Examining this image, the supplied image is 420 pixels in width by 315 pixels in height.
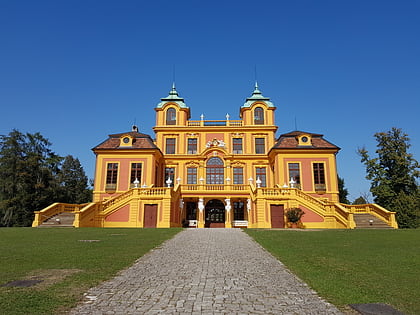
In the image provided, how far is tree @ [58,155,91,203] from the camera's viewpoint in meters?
55.6

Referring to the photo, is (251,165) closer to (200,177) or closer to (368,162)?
(200,177)

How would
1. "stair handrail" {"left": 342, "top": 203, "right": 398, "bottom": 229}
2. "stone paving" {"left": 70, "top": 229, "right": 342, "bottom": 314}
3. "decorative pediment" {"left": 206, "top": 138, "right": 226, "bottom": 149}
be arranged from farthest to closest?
"decorative pediment" {"left": 206, "top": 138, "right": 226, "bottom": 149} < "stair handrail" {"left": 342, "top": 203, "right": 398, "bottom": 229} < "stone paving" {"left": 70, "top": 229, "right": 342, "bottom": 314}

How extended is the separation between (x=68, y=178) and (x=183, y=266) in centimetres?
5653

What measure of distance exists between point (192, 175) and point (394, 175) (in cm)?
2190

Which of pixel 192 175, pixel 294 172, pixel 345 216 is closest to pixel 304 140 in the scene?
pixel 294 172

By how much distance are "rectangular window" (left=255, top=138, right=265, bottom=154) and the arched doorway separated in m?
6.92

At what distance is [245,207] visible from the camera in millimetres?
32656

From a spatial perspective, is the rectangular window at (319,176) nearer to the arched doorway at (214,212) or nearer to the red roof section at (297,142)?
the red roof section at (297,142)

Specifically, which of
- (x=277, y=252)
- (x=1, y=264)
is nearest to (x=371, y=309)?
(x=277, y=252)

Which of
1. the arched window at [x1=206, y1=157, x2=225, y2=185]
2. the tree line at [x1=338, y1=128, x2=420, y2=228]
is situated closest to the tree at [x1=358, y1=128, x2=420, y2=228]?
the tree line at [x1=338, y1=128, x2=420, y2=228]

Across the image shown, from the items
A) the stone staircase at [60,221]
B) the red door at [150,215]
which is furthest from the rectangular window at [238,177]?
the stone staircase at [60,221]

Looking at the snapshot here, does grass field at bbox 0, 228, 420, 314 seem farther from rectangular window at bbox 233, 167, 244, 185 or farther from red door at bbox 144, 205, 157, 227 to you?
rectangular window at bbox 233, 167, 244, 185

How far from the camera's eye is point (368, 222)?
23828 millimetres

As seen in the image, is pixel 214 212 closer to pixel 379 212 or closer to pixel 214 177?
pixel 214 177
